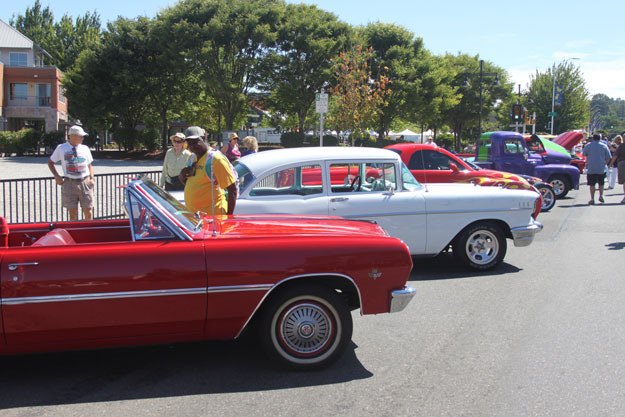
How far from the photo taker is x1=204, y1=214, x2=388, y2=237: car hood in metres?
4.72

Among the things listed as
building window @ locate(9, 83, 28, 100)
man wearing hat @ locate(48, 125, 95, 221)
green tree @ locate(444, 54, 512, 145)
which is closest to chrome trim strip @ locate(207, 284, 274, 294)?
man wearing hat @ locate(48, 125, 95, 221)

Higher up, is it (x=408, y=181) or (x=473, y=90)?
(x=473, y=90)

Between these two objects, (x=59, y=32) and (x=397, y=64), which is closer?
(x=397, y=64)

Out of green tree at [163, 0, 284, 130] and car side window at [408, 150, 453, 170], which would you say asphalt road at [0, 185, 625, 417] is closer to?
car side window at [408, 150, 453, 170]

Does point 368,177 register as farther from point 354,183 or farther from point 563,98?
point 563,98

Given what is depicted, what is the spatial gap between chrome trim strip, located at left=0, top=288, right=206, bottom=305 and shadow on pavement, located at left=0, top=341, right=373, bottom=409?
0.68m

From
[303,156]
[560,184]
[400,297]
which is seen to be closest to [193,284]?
[400,297]

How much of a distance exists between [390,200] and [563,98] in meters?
59.5

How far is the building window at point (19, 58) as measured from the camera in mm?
59000

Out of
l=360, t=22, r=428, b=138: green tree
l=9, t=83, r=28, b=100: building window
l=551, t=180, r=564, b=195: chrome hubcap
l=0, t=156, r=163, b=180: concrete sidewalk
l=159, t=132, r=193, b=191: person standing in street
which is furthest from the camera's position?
l=9, t=83, r=28, b=100: building window

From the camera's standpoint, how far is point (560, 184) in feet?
57.7

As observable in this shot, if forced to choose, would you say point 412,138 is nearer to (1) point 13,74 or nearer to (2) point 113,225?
(1) point 13,74

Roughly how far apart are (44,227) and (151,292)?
1720 mm

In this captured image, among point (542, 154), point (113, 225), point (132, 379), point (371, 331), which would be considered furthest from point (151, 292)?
point (542, 154)
